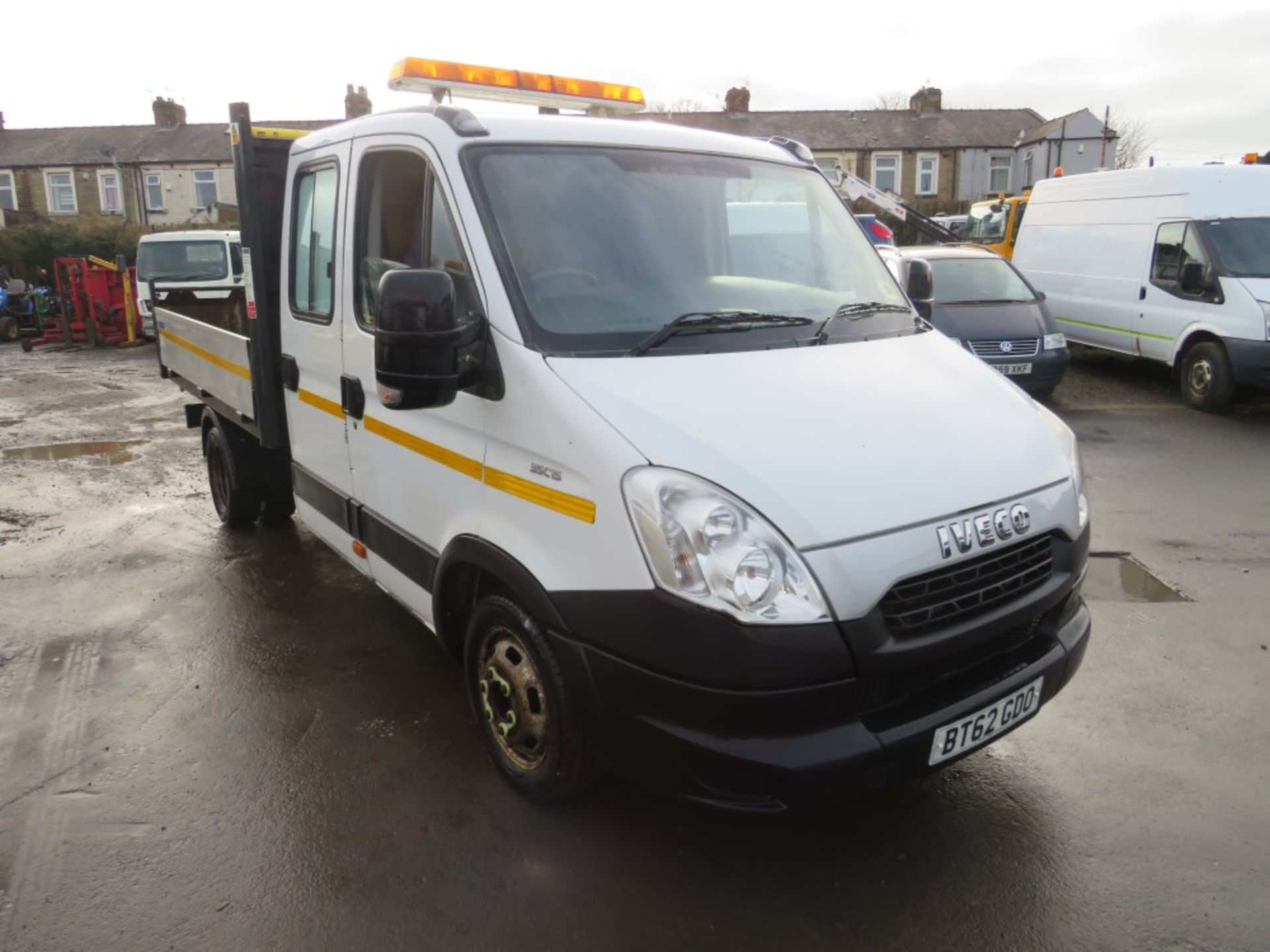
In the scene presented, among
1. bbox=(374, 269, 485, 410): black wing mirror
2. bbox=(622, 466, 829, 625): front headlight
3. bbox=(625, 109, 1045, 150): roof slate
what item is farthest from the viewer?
bbox=(625, 109, 1045, 150): roof slate

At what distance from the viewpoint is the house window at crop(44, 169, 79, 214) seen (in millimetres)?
42062

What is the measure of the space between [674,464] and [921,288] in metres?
2.57

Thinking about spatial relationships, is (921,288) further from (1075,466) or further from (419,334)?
(419,334)

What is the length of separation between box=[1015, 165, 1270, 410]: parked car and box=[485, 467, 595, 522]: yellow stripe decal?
9.41m

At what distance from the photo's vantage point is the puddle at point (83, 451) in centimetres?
907

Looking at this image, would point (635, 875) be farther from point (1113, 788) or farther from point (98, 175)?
point (98, 175)

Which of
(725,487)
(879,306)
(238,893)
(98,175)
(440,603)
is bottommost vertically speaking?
(238,893)

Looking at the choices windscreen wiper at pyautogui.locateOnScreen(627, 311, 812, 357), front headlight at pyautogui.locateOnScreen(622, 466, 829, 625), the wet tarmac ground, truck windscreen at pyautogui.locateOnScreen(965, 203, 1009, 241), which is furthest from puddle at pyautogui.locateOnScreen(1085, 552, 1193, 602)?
truck windscreen at pyautogui.locateOnScreen(965, 203, 1009, 241)

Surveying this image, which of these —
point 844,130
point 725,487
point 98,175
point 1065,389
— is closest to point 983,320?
point 1065,389

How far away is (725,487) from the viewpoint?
8.22 feet

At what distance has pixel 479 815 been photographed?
325cm

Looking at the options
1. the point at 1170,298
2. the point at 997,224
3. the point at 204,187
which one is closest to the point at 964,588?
the point at 1170,298

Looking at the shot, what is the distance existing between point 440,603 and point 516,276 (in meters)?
1.22

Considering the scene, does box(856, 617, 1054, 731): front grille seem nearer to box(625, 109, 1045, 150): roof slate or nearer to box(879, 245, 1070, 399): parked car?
box(879, 245, 1070, 399): parked car
